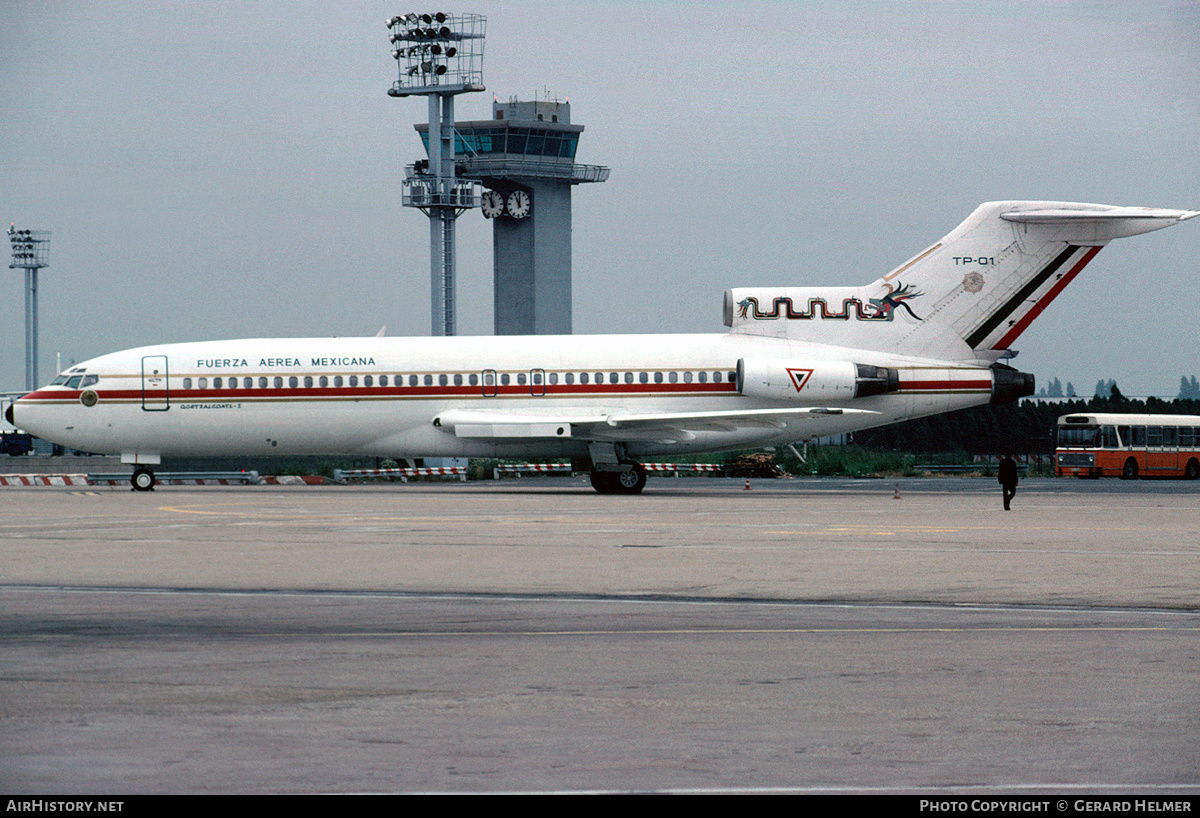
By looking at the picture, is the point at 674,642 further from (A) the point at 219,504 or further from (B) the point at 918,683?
(A) the point at 219,504

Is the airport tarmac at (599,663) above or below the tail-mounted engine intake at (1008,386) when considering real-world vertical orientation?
below

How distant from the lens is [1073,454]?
5631 cm

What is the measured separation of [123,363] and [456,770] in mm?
32487

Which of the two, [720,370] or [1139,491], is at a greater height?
[720,370]

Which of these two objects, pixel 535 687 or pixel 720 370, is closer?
pixel 535 687

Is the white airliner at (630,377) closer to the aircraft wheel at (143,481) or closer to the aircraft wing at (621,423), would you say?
the aircraft wing at (621,423)

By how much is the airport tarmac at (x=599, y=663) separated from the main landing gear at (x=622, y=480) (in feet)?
51.1

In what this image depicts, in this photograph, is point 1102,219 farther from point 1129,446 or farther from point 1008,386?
point 1129,446

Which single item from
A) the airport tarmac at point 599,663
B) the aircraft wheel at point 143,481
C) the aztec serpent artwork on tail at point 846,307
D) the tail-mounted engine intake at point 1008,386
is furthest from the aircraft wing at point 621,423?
the airport tarmac at point 599,663

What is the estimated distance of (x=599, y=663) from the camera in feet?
30.3

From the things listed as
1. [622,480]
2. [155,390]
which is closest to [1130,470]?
[622,480]

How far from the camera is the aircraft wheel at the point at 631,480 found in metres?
36.1

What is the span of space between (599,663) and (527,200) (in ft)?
302
